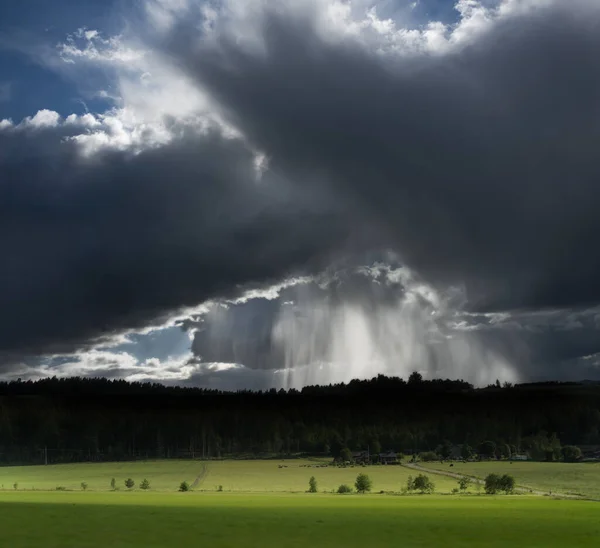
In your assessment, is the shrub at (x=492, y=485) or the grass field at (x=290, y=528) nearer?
the grass field at (x=290, y=528)

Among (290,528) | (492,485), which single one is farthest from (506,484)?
(290,528)

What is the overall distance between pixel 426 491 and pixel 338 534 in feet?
290

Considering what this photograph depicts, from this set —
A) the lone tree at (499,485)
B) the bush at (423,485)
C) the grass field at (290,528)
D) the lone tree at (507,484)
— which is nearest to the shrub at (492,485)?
the lone tree at (499,485)

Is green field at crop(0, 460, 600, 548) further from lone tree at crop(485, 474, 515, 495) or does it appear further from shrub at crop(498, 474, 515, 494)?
shrub at crop(498, 474, 515, 494)

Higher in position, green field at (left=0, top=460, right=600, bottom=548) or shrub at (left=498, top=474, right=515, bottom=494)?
green field at (left=0, top=460, right=600, bottom=548)

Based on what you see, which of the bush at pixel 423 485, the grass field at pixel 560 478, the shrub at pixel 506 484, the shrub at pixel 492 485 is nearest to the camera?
the shrub at pixel 492 485

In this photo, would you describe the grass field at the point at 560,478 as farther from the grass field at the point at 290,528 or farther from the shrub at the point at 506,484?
the grass field at the point at 290,528

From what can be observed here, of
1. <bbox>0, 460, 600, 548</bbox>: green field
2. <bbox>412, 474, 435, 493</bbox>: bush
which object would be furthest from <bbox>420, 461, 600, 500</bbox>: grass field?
<bbox>0, 460, 600, 548</bbox>: green field

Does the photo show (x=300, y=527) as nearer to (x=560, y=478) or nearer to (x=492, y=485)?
(x=492, y=485)

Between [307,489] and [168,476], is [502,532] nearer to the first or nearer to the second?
[307,489]

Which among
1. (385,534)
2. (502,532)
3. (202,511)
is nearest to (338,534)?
(385,534)

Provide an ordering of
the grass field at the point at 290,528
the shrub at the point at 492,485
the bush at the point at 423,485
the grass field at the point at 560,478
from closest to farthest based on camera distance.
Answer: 1. the grass field at the point at 290,528
2. the shrub at the point at 492,485
3. the bush at the point at 423,485
4. the grass field at the point at 560,478

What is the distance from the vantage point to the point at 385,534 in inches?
2060

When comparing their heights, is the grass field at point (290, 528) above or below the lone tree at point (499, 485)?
above
